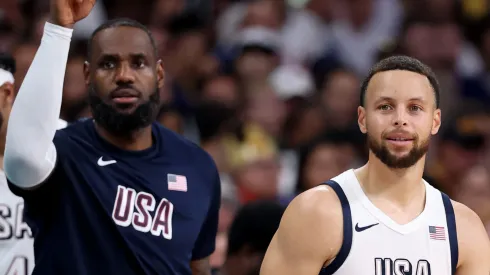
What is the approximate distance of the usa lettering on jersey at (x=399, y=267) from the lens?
4.42 m

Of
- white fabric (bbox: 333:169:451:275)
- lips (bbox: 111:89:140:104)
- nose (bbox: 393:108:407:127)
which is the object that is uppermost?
lips (bbox: 111:89:140:104)

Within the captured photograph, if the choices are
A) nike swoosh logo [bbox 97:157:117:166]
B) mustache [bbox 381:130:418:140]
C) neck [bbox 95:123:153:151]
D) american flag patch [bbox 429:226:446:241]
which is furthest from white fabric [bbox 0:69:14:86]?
american flag patch [bbox 429:226:446:241]

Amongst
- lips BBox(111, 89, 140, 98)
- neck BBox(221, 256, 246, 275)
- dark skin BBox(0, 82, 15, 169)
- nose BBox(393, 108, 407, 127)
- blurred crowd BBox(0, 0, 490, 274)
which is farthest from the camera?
blurred crowd BBox(0, 0, 490, 274)

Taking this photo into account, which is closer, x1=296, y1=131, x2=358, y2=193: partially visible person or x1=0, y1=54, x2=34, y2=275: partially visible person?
x1=0, y1=54, x2=34, y2=275: partially visible person

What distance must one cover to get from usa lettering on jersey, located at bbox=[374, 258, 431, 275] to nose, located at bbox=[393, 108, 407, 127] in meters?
0.52

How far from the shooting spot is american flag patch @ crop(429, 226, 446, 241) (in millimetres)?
4535

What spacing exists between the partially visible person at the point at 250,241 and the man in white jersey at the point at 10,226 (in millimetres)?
1324

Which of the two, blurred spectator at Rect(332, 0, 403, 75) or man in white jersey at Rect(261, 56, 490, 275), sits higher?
blurred spectator at Rect(332, 0, 403, 75)

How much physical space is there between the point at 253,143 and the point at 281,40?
183cm

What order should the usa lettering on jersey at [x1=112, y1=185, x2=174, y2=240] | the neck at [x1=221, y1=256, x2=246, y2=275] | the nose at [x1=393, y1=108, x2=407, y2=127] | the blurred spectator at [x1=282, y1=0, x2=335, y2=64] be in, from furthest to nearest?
the blurred spectator at [x1=282, y1=0, x2=335, y2=64], the neck at [x1=221, y1=256, x2=246, y2=275], the usa lettering on jersey at [x1=112, y1=185, x2=174, y2=240], the nose at [x1=393, y1=108, x2=407, y2=127]

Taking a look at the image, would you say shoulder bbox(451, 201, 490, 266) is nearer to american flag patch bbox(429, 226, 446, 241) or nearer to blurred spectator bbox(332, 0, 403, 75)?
american flag patch bbox(429, 226, 446, 241)

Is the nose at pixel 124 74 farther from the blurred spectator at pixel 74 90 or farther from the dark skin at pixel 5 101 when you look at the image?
the blurred spectator at pixel 74 90

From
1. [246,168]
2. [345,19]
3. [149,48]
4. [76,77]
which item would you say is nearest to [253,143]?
[246,168]

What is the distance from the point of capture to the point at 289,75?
10367 millimetres
